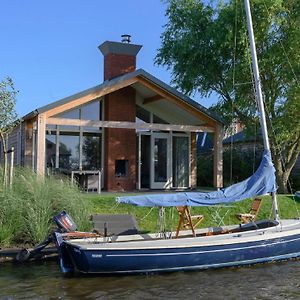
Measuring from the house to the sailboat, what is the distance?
670cm

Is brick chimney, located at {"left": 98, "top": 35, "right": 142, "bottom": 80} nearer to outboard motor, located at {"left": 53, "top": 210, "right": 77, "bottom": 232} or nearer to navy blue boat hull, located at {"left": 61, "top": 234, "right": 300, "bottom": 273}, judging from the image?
outboard motor, located at {"left": 53, "top": 210, "right": 77, "bottom": 232}

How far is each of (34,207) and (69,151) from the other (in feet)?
23.4

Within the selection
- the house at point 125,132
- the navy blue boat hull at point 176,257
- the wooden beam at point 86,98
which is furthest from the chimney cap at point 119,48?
the navy blue boat hull at point 176,257

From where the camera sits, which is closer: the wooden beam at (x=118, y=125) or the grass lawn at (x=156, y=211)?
the grass lawn at (x=156, y=211)

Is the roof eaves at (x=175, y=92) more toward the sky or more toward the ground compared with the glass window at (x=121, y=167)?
more toward the sky

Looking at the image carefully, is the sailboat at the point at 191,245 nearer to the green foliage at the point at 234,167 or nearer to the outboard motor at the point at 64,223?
the outboard motor at the point at 64,223

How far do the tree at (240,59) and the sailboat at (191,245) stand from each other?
777 centimetres

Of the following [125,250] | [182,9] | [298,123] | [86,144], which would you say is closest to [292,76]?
[298,123]

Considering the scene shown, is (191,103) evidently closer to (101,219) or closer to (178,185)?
(178,185)

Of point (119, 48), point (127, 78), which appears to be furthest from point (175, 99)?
point (119, 48)

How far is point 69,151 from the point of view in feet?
71.0

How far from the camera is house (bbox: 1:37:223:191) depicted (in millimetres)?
20375

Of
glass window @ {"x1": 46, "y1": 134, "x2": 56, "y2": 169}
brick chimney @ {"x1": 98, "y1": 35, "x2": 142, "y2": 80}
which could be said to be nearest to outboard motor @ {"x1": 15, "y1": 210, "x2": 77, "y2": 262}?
glass window @ {"x1": 46, "y1": 134, "x2": 56, "y2": 169}

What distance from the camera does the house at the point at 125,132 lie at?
20.4 metres
